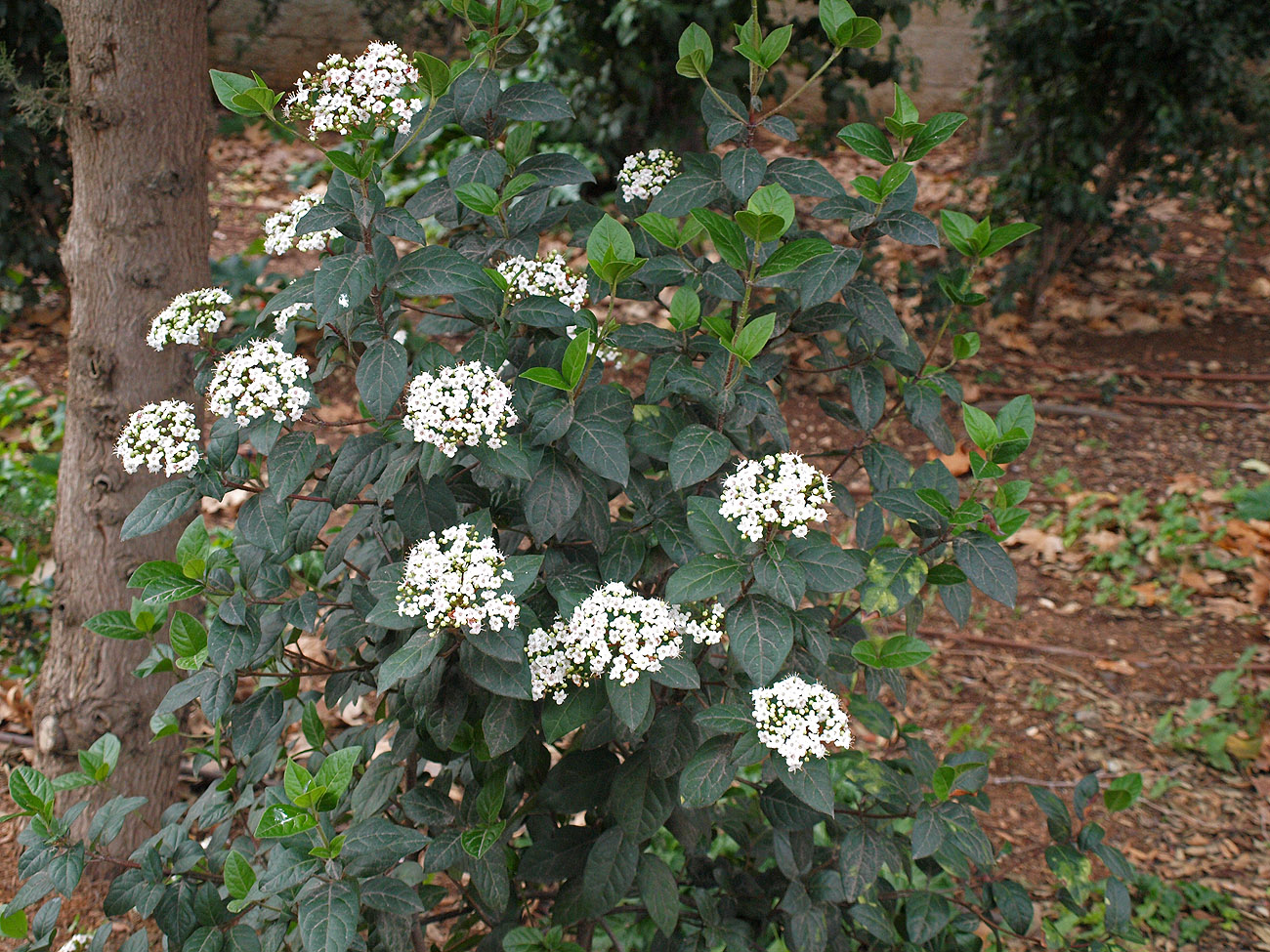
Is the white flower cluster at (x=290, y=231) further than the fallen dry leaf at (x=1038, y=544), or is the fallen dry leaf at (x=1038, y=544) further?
the fallen dry leaf at (x=1038, y=544)

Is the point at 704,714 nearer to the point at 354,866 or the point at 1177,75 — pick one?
the point at 354,866

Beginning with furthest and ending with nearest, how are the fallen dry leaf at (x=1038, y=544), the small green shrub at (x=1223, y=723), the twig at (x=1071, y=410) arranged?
the twig at (x=1071, y=410), the fallen dry leaf at (x=1038, y=544), the small green shrub at (x=1223, y=723)

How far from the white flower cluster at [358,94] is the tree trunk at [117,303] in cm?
102

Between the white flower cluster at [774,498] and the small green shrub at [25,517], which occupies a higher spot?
the white flower cluster at [774,498]

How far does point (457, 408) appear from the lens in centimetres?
129

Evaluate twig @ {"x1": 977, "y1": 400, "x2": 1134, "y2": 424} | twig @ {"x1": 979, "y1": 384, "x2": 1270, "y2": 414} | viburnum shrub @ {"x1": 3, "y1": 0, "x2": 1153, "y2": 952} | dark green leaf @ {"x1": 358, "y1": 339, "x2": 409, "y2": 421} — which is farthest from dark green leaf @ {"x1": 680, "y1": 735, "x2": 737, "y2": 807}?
twig @ {"x1": 979, "y1": 384, "x2": 1270, "y2": 414}

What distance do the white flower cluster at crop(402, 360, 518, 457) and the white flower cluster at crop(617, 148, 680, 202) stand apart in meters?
0.57

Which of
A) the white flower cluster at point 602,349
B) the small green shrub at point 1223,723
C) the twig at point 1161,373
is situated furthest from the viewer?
the twig at point 1161,373

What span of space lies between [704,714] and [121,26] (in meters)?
1.93

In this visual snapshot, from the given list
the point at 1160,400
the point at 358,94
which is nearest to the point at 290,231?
the point at 358,94

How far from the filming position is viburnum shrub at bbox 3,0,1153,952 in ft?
4.38

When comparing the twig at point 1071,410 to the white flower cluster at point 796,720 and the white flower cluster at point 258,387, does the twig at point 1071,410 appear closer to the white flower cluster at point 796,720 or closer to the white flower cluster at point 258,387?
the white flower cluster at point 796,720

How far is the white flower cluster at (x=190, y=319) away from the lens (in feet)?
5.01

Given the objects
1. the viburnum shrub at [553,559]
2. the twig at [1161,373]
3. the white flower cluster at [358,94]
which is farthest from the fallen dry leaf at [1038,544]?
the white flower cluster at [358,94]
